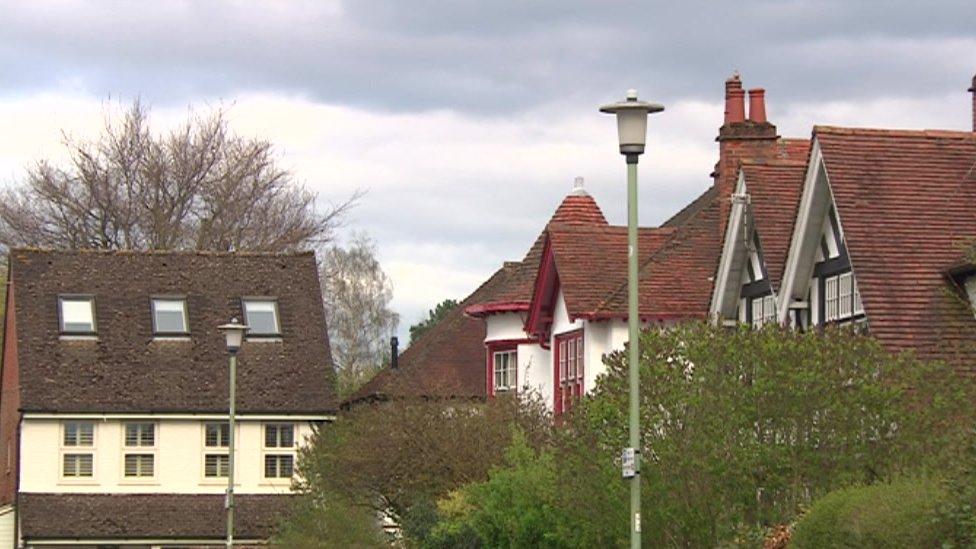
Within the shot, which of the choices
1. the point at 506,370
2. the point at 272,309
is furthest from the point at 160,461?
the point at 506,370

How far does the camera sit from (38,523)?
5522 cm

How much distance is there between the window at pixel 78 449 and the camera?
2221 inches

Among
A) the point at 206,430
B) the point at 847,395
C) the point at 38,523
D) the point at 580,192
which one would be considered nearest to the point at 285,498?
the point at 206,430

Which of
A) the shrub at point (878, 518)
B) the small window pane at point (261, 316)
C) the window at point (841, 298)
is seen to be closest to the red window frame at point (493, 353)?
the small window pane at point (261, 316)

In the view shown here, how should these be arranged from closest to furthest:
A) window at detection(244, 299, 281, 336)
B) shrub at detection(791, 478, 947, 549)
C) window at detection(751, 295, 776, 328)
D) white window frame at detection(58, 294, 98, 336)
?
shrub at detection(791, 478, 947, 549) → window at detection(751, 295, 776, 328) → white window frame at detection(58, 294, 98, 336) → window at detection(244, 299, 281, 336)

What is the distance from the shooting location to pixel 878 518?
21406 millimetres

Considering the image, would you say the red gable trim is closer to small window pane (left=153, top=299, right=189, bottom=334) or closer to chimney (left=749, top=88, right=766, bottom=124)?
chimney (left=749, top=88, right=766, bottom=124)

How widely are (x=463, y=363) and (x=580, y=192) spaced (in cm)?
950

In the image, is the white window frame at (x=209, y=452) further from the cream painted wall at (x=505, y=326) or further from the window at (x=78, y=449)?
the cream painted wall at (x=505, y=326)

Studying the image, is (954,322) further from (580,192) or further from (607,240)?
(580,192)

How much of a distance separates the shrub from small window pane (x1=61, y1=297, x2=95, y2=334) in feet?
125

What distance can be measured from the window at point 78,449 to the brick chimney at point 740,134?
68.7ft

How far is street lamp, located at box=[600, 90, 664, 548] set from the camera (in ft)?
73.7

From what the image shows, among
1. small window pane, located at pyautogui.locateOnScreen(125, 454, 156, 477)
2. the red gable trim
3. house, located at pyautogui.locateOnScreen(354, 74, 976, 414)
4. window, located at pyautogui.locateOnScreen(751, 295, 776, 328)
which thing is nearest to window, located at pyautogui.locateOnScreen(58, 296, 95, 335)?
small window pane, located at pyautogui.locateOnScreen(125, 454, 156, 477)
